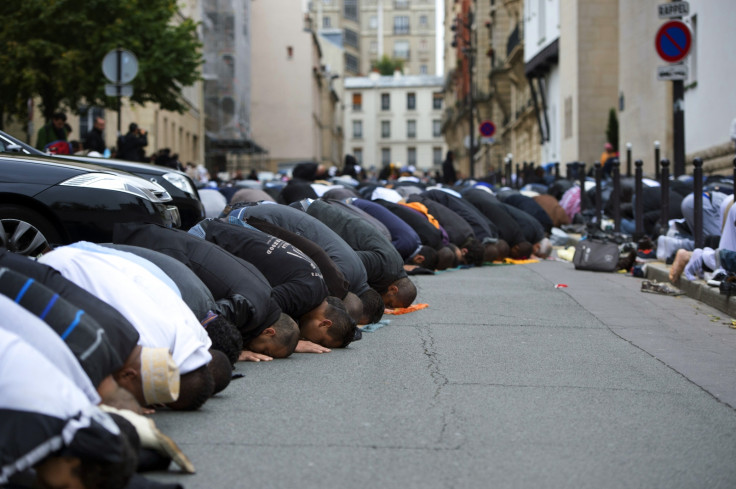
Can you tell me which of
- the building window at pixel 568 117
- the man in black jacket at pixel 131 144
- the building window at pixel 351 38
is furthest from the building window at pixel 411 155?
the man in black jacket at pixel 131 144

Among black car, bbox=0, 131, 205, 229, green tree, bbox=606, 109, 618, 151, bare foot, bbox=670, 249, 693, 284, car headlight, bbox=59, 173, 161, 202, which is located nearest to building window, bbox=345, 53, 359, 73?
green tree, bbox=606, 109, 618, 151

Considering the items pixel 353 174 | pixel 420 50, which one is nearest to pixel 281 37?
pixel 353 174

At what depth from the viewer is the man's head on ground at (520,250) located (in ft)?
53.3

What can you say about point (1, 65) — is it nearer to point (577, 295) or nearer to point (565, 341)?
point (577, 295)

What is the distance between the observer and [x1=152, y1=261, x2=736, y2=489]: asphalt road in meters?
4.33

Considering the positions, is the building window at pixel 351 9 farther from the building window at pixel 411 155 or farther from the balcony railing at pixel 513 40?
the balcony railing at pixel 513 40

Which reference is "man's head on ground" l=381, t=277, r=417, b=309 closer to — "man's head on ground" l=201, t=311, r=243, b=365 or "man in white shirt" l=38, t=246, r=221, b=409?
"man's head on ground" l=201, t=311, r=243, b=365

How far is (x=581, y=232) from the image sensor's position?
20.0 m

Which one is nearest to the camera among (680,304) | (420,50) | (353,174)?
(680,304)

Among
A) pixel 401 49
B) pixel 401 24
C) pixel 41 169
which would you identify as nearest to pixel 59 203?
pixel 41 169

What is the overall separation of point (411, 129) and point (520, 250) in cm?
10900

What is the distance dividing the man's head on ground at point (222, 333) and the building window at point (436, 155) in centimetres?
11863

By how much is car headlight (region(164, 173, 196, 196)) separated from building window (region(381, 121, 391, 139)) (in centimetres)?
11214

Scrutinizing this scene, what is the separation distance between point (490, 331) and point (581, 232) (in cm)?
1178
